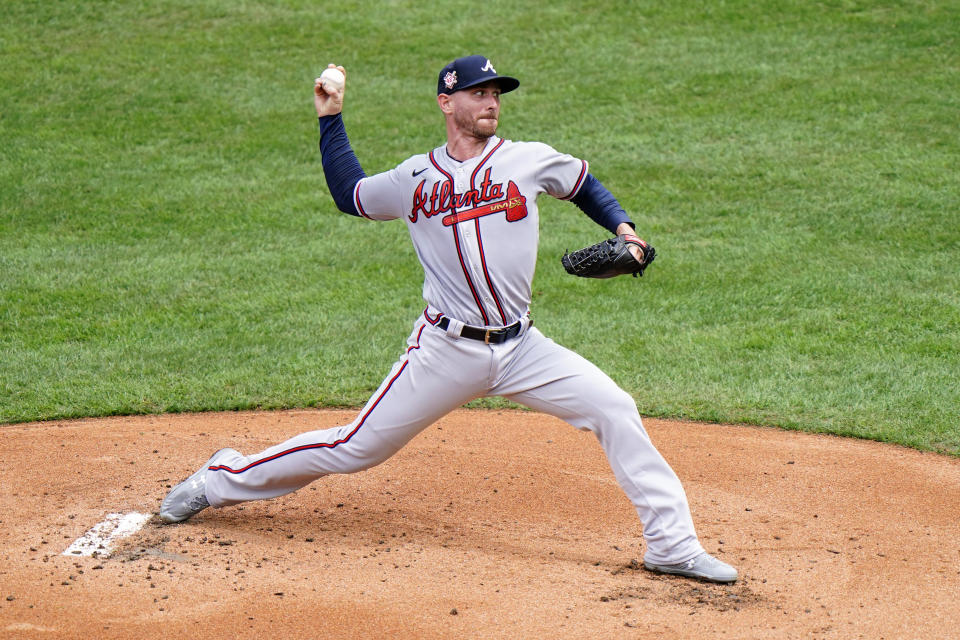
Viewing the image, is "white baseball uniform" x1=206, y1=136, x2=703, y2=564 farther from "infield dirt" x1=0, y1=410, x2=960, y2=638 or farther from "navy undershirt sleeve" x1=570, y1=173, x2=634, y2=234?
"infield dirt" x1=0, y1=410, x2=960, y2=638

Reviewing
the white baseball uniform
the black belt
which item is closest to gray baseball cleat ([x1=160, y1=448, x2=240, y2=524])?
the white baseball uniform

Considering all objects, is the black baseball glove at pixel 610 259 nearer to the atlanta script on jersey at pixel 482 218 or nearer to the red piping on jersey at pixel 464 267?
the atlanta script on jersey at pixel 482 218

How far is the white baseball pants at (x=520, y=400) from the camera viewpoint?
4.36 m

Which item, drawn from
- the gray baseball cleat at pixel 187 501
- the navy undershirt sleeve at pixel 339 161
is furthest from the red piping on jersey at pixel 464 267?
the gray baseball cleat at pixel 187 501

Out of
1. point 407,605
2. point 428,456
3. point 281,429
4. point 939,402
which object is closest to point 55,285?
point 281,429

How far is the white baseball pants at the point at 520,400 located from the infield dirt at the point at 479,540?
31cm

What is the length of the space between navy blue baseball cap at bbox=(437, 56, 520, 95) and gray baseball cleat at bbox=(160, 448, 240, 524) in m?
1.92

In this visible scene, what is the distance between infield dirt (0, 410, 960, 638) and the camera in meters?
4.00

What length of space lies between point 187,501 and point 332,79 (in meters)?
1.90

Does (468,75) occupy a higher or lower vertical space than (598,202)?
higher

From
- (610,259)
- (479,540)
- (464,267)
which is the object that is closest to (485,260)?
(464,267)

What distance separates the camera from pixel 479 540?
4840 mm

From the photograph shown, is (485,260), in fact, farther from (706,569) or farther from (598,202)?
(706,569)

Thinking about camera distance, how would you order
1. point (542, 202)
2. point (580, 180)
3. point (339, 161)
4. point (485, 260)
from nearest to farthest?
point (485, 260)
point (580, 180)
point (339, 161)
point (542, 202)
